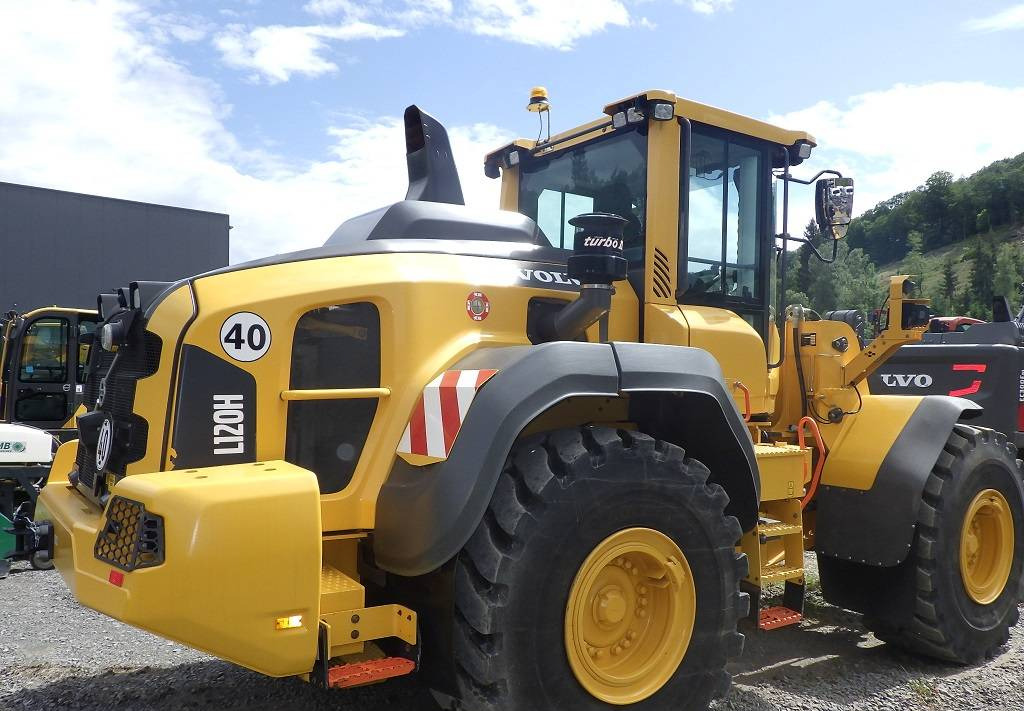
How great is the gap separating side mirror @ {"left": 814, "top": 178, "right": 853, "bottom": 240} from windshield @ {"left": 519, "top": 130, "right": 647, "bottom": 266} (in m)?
1.19

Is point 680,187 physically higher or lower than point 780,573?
higher

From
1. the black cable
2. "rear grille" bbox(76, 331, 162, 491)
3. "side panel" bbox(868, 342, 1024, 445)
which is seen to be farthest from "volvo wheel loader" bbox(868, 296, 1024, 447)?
"rear grille" bbox(76, 331, 162, 491)

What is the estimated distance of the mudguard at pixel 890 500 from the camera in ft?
15.4

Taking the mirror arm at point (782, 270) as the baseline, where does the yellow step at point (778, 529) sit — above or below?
below

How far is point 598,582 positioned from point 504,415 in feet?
2.61

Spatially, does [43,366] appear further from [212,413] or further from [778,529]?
[778,529]

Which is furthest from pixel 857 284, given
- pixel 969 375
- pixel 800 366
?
pixel 800 366

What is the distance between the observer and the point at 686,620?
347 centimetres

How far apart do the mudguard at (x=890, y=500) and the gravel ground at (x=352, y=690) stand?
0.63m

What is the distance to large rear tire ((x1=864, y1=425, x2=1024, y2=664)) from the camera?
187 inches

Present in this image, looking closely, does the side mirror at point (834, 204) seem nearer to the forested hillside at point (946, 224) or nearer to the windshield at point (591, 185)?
the windshield at point (591, 185)

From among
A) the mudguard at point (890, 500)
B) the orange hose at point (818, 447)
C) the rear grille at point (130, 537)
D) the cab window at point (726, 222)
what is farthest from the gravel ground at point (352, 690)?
the cab window at point (726, 222)

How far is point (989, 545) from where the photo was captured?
17.4 ft

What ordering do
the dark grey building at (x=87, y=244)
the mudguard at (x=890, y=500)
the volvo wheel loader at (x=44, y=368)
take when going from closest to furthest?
the mudguard at (x=890, y=500) → the volvo wheel loader at (x=44, y=368) → the dark grey building at (x=87, y=244)
